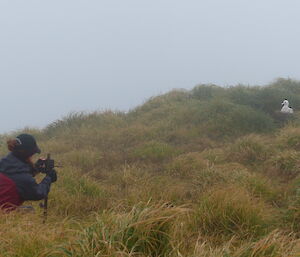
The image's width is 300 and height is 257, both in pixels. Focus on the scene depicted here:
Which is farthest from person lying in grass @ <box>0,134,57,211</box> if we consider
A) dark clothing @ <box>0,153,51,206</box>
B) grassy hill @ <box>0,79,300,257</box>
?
grassy hill @ <box>0,79,300,257</box>

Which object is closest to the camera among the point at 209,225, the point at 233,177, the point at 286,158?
Result: the point at 209,225

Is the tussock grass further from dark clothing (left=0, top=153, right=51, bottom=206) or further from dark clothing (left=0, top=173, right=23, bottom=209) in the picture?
dark clothing (left=0, top=173, right=23, bottom=209)

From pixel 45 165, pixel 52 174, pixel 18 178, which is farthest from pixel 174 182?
pixel 18 178

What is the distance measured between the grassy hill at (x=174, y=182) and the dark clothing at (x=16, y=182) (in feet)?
0.88

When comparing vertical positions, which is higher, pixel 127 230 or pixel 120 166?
pixel 127 230

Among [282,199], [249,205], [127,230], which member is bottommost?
[282,199]

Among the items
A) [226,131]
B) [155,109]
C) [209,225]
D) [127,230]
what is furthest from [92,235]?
[155,109]

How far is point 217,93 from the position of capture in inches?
560

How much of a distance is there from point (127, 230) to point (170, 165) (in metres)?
4.70

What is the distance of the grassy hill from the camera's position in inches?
129

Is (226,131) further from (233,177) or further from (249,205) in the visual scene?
(249,205)

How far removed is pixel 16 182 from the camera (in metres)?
4.46

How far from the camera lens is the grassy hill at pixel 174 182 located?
3285mm

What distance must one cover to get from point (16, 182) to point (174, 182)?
3.23 meters
